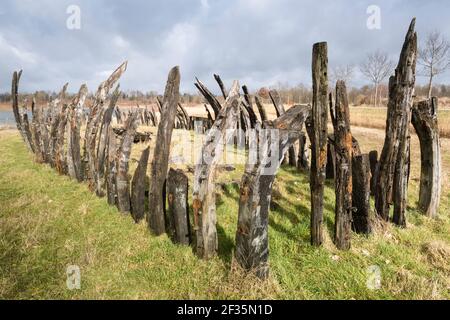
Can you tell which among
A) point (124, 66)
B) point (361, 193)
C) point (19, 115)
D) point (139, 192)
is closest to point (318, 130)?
point (361, 193)

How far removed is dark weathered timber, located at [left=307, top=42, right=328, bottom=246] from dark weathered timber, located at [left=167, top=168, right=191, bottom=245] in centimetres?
159

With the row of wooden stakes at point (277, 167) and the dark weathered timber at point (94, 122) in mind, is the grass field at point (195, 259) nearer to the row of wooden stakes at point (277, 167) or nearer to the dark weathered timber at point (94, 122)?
the row of wooden stakes at point (277, 167)

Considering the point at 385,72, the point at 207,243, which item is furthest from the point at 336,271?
the point at 385,72

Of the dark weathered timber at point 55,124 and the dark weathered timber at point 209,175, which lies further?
the dark weathered timber at point 55,124

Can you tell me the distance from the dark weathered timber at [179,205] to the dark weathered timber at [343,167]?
1916mm

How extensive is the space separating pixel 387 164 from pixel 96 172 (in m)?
5.01

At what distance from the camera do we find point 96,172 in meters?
5.11

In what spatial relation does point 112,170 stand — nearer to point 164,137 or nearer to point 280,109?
point 164,137

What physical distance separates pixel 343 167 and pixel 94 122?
469cm

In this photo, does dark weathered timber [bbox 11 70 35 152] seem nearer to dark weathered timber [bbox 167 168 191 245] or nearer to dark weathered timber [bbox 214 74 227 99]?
dark weathered timber [bbox 214 74 227 99]

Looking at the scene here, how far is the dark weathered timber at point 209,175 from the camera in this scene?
9.96 feet

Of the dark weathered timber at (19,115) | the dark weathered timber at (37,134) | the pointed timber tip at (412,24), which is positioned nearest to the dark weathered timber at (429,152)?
the pointed timber tip at (412,24)

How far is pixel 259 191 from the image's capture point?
8.80ft
